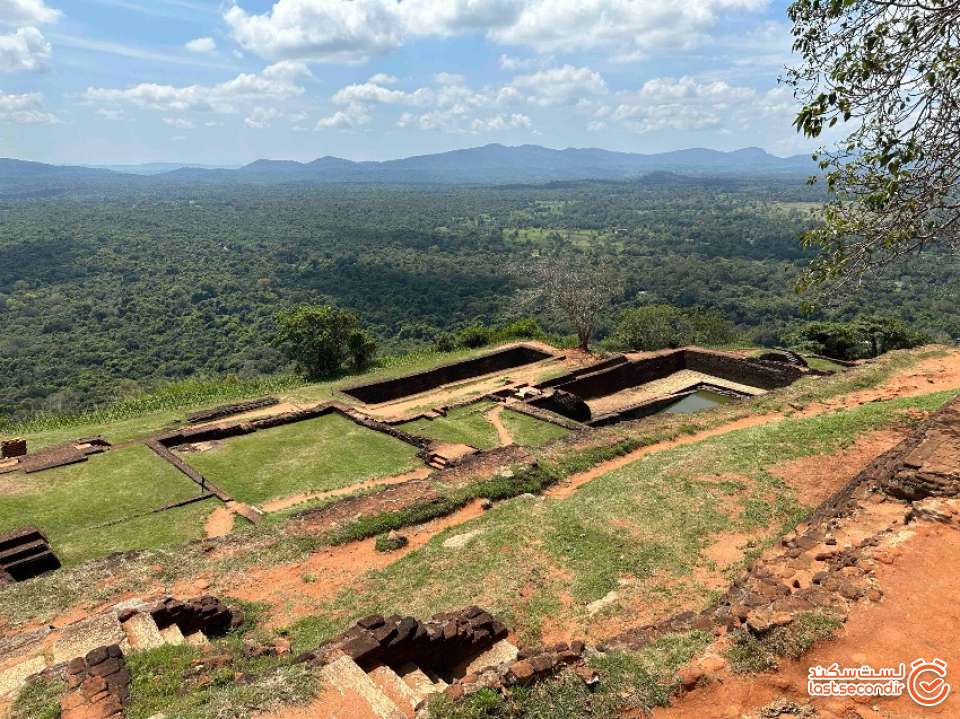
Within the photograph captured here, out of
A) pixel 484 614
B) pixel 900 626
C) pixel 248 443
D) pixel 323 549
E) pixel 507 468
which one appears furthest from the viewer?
pixel 248 443

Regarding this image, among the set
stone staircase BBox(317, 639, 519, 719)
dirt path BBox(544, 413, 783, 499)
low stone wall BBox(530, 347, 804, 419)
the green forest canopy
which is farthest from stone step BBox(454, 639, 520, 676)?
the green forest canopy

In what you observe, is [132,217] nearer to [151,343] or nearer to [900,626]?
[151,343]

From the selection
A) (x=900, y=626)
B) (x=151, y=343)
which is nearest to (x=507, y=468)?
(x=900, y=626)

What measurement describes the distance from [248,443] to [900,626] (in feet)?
50.6

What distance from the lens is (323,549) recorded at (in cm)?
1109

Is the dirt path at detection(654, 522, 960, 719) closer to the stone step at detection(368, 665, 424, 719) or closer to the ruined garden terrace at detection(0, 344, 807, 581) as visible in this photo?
the stone step at detection(368, 665, 424, 719)

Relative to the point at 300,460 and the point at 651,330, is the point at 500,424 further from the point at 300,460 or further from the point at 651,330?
the point at 651,330

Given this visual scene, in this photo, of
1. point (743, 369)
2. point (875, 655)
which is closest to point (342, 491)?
point (875, 655)

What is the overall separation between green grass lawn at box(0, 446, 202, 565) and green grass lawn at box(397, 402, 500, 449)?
641 cm

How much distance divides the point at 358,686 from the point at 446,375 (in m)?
18.6

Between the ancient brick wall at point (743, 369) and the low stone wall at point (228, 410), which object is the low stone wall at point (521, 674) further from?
the ancient brick wall at point (743, 369)

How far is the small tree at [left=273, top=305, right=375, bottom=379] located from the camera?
24.8 m
